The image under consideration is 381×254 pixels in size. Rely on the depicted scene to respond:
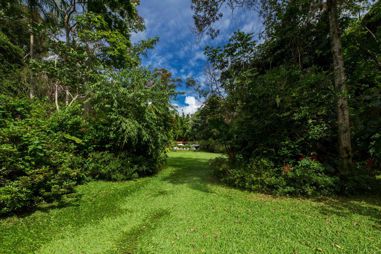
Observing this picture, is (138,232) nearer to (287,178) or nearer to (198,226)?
(198,226)

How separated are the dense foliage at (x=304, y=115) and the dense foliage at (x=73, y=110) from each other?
3.22 metres

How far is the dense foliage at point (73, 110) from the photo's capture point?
4250mm

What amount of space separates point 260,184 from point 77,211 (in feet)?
16.6

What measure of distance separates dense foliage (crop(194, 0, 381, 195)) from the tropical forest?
0.04 meters

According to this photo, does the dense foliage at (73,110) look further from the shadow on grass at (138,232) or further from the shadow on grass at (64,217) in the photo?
the shadow on grass at (138,232)

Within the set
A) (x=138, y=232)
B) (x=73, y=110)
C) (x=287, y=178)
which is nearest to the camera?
(x=138, y=232)

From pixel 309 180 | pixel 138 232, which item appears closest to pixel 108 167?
pixel 138 232

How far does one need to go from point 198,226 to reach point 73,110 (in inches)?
234

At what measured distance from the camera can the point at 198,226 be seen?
366 centimetres

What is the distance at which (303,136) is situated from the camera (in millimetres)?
5996

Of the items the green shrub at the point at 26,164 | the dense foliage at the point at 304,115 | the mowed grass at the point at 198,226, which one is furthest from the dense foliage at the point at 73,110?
the dense foliage at the point at 304,115

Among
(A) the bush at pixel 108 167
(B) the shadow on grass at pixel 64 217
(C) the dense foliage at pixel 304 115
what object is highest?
(C) the dense foliage at pixel 304 115

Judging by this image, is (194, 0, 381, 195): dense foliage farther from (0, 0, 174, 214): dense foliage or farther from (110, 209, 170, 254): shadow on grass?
(0, 0, 174, 214): dense foliage

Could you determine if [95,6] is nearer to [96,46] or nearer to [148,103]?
[96,46]
